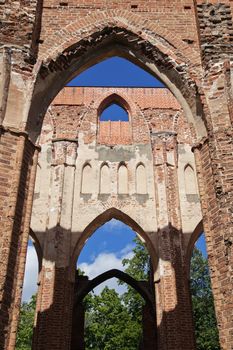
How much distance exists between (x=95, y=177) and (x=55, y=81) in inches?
285

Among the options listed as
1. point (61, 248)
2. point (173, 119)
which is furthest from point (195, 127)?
point (173, 119)

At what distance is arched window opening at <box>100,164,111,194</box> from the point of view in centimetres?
1355

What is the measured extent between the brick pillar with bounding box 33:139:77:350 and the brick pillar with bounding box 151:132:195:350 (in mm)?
2680

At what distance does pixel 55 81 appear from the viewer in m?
6.72

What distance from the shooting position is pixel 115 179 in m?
13.7

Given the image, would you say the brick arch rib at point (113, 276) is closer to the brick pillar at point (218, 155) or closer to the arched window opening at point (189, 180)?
the arched window opening at point (189, 180)

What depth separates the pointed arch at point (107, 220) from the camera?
12172 millimetres

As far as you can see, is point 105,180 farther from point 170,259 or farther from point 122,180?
point 170,259

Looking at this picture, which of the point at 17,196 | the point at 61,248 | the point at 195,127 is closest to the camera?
the point at 17,196

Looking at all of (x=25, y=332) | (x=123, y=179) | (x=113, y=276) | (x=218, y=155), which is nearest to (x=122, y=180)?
(x=123, y=179)

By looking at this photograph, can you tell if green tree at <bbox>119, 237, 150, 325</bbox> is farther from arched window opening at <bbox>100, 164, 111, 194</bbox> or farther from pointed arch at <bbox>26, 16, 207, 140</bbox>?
pointed arch at <bbox>26, 16, 207, 140</bbox>

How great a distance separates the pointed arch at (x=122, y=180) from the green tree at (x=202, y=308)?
1180 cm

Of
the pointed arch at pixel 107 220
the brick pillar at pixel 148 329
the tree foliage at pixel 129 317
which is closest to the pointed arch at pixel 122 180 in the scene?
the pointed arch at pixel 107 220

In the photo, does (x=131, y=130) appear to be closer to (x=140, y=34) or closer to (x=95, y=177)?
(x=95, y=177)
